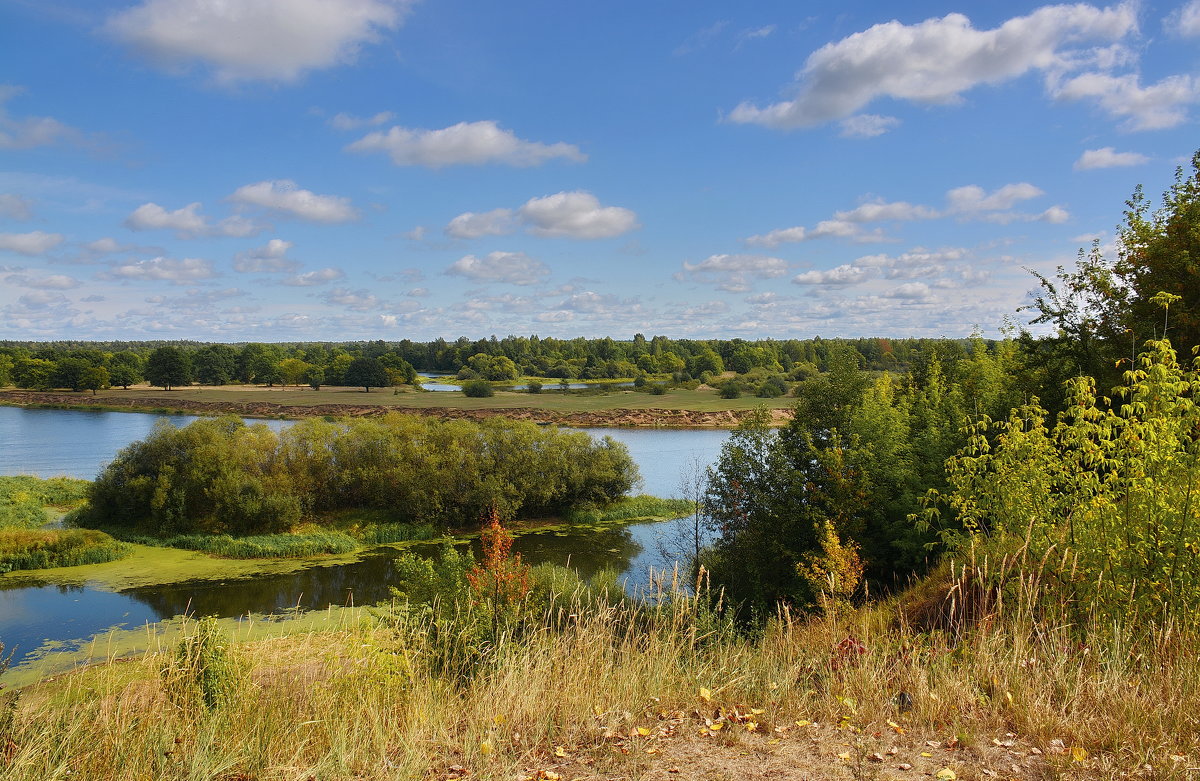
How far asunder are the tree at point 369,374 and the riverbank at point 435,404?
2.14m

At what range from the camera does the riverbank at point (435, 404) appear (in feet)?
228

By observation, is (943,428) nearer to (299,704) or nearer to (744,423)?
(744,423)

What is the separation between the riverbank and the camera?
69438mm

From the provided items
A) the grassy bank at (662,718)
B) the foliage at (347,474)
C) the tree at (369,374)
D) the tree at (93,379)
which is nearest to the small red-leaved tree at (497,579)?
the grassy bank at (662,718)

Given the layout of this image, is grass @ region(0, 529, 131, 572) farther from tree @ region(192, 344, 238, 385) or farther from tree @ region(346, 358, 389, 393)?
tree @ region(192, 344, 238, 385)

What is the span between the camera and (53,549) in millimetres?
25172

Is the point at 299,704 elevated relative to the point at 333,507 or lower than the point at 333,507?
elevated

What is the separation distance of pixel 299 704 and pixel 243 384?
114348 mm

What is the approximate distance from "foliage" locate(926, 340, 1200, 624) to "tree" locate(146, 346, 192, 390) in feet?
354

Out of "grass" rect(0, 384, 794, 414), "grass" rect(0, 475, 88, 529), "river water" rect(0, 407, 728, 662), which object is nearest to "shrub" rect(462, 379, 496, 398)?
"grass" rect(0, 384, 794, 414)

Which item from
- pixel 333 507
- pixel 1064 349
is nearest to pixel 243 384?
pixel 333 507

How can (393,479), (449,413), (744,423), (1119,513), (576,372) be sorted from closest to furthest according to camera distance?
(1119,513) < (744,423) < (393,479) < (449,413) < (576,372)

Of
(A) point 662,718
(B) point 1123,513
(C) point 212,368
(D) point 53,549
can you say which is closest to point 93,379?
(C) point 212,368

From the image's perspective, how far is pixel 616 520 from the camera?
3416cm
